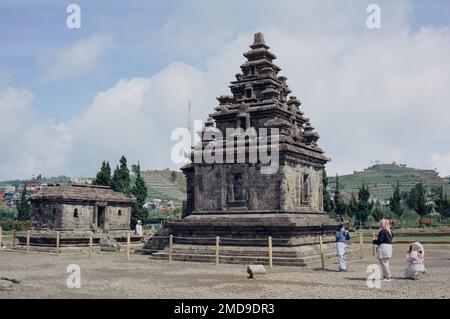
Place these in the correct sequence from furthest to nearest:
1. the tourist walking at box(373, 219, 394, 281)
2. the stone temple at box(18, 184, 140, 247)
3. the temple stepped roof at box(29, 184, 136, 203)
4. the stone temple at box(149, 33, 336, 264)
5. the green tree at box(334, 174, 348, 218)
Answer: the green tree at box(334, 174, 348, 218) < the temple stepped roof at box(29, 184, 136, 203) < the stone temple at box(18, 184, 140, 247) < the stone temple at box(149, 33, 336, 264) < the tourist walking at box(373, 219, 394, 281)

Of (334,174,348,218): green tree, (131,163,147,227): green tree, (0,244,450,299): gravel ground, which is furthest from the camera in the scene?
(334,174,348,218): green tree

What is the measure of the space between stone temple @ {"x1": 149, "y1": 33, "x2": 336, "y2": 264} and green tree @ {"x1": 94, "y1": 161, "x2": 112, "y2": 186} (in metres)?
28.2

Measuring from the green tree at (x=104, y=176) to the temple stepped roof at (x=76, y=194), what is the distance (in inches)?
439

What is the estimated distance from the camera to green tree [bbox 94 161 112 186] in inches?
2168

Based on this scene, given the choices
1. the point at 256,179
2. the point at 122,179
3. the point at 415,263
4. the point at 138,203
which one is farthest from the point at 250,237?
the point at 122,179

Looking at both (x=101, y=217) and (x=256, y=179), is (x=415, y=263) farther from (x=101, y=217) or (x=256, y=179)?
(x=101, y=217)

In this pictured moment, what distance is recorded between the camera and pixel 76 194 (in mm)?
40000

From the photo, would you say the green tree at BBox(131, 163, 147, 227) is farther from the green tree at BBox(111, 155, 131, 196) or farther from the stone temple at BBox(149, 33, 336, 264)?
the stone temple at BBox(149, 33, 336, 264)

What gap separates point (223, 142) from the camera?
2728 cm

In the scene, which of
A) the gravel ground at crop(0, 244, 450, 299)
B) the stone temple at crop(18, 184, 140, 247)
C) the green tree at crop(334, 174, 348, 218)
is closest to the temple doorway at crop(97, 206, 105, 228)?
the stone temple at crop(18, 184, 140, 247)

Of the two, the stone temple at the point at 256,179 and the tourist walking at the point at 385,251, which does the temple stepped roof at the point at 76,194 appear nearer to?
the stone temple at the point at 256,179

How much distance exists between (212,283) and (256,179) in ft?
34.3

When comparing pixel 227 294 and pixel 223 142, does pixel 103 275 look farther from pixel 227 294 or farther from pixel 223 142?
pixel 223 142
